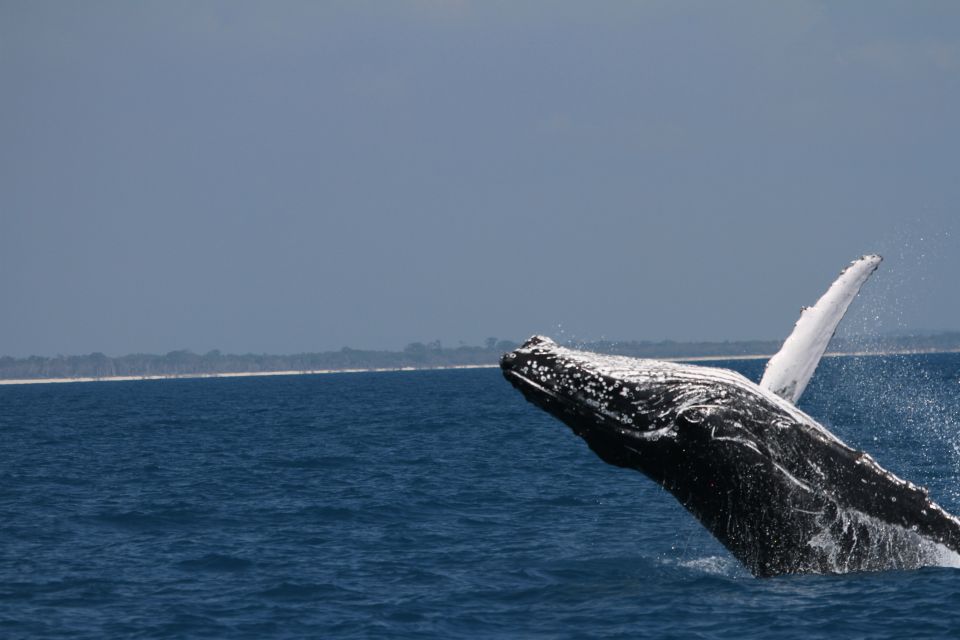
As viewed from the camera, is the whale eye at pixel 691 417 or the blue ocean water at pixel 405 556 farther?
the blue ocean water at pixel 405 556

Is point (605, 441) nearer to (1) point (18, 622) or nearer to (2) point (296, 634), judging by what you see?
(2) point (296, 634)

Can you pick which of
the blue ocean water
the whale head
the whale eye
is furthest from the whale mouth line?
the blue ocean water

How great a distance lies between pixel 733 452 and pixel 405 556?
6159 mm

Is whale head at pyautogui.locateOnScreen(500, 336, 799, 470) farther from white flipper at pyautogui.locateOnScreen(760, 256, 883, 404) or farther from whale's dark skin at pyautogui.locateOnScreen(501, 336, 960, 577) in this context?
white flipper at pyautogui.locateOnScreen(760, 256, 883, 404)

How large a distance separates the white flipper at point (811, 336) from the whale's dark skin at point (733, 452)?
0.20 meters

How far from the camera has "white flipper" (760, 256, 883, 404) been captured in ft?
28.4

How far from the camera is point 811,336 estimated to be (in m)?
8.63

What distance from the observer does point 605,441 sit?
8.69m

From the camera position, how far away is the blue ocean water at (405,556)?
9.59m

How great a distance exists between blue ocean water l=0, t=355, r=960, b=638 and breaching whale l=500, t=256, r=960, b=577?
667 millimetres

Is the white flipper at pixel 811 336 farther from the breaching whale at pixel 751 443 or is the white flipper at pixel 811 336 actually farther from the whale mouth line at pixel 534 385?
the whale mouth line at pixel 534 385

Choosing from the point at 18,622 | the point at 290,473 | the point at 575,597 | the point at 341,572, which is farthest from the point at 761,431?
the point at 290,473

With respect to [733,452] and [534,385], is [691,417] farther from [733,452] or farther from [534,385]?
[534,385]

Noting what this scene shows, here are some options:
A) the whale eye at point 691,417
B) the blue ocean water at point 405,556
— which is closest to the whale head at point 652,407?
the whale eye at point 691,417
